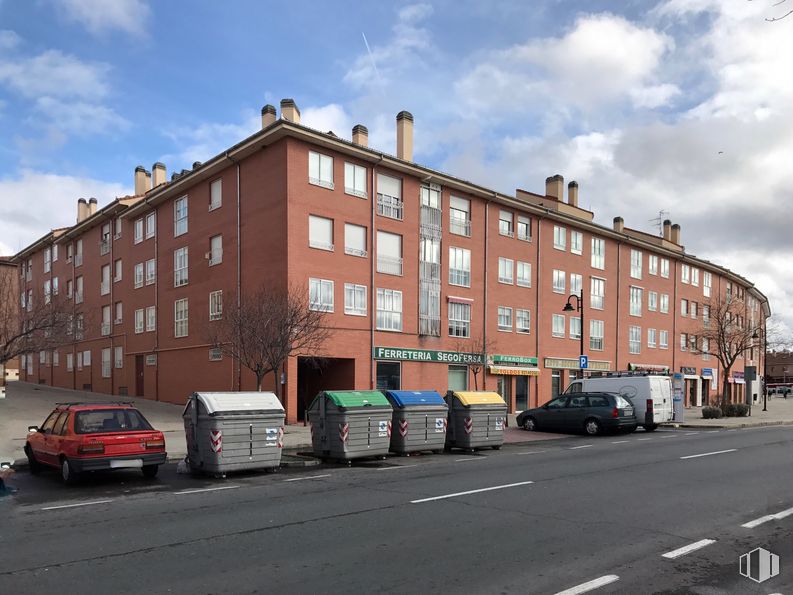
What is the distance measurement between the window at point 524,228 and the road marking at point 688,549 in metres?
30.4

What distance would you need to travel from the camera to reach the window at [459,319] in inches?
1260

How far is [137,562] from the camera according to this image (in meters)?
6.17

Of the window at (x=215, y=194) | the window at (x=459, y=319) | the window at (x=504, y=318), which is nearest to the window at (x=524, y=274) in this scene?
the window at (x=504, y=318)

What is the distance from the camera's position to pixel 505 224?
3597cm

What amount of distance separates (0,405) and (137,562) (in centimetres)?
2425

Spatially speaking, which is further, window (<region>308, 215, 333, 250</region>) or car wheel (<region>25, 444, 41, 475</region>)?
window (<region>308, 215, 333, 250</region>)

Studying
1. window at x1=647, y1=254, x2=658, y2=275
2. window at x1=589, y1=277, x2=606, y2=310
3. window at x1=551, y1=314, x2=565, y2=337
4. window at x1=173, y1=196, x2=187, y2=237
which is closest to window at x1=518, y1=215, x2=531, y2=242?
window at x1=551, y1=314, x2=565, y2=337

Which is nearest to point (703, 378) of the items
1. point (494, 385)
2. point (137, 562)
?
point (494, 385)

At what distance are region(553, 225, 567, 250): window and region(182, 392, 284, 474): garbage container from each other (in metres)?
28.6

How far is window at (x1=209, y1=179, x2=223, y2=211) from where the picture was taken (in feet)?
98.7

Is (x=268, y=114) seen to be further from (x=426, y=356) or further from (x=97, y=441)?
(x=97, y=441)

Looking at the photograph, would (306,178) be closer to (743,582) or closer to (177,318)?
(177,318)

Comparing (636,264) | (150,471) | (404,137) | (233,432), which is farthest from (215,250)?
(636,264)

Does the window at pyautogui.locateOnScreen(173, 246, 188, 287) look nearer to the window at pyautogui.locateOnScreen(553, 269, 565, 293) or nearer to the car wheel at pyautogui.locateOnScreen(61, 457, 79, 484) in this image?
the window at pyautogui.locateOnScreen(553, 269, 565, 293)
